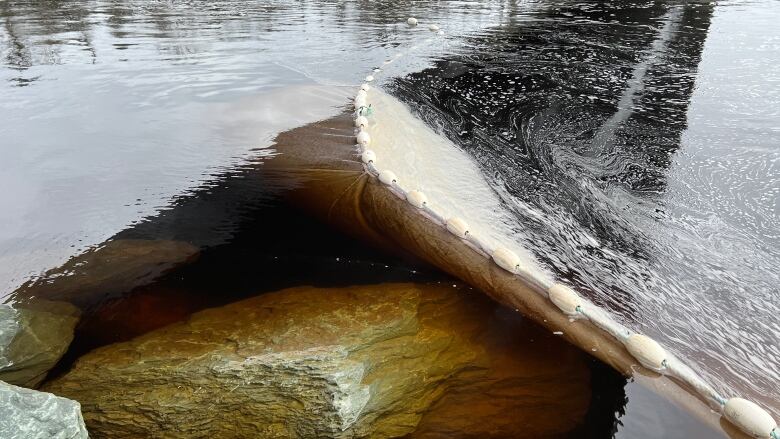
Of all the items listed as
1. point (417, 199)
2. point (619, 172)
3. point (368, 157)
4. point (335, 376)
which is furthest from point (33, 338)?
point (619, 172)

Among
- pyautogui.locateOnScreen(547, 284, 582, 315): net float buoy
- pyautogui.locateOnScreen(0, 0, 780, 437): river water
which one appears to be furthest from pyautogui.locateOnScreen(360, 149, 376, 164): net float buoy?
pyautogui.locateOnScreen(547, 284, 582, 315): net float buoy

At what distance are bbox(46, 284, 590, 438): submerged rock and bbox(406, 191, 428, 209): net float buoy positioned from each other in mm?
1071

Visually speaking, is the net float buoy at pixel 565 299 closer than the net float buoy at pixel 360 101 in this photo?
Yes

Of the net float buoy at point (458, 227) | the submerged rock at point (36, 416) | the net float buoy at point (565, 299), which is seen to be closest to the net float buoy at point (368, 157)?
the net float buoy at point (458, 227)

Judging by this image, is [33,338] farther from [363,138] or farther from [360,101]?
[360,101]

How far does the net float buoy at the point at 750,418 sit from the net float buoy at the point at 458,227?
5.96ft

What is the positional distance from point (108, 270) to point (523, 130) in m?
4.14

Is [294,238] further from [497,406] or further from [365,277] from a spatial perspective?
[497,406]

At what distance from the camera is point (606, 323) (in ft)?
9.51

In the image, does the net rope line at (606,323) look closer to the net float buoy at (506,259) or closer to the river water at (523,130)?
the net float buoy at (506,259)

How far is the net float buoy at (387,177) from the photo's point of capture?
4383 millimetres

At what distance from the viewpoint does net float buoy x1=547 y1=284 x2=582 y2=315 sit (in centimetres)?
299

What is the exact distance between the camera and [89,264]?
343 cm

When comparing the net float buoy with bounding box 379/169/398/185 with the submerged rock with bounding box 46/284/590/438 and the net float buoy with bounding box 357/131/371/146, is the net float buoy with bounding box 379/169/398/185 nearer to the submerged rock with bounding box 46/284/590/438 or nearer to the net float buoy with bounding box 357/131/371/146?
the net float buoy with bounding box 357/131/371/146
